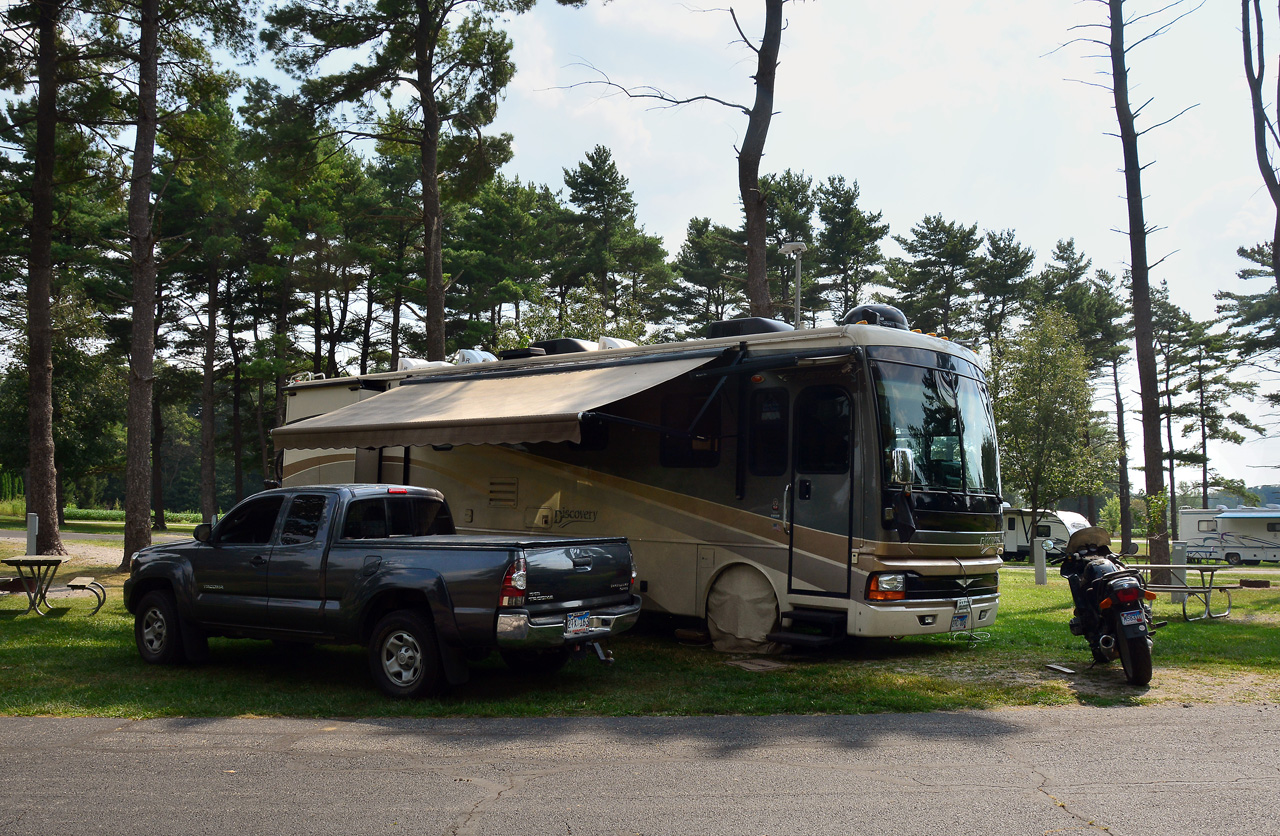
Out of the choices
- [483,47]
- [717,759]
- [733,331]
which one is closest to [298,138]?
[483,47]

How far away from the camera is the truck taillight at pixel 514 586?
7332 mm

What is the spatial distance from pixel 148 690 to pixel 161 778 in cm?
288

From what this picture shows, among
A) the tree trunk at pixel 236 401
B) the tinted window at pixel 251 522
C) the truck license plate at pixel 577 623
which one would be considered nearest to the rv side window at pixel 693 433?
the truck license plate at pixel 577 623

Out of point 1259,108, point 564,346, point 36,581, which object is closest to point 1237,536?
point 1259,108

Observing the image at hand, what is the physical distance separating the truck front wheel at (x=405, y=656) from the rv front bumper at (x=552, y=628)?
66cm

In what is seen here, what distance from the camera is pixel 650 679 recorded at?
28.2ft

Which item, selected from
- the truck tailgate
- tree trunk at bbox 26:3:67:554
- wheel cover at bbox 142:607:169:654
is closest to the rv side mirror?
the truck tailgate

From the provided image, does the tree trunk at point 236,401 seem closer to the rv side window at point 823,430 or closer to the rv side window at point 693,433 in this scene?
the rv side window at point 693,433

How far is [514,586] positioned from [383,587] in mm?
1196

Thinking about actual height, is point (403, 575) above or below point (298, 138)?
below

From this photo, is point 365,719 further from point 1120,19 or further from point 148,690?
point 1120,19

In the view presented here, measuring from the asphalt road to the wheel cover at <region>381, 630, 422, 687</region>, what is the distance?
2.70 ft

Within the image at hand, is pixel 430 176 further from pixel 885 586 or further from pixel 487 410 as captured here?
pixel 885 586

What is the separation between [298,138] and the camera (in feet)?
64.2
